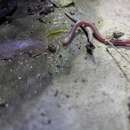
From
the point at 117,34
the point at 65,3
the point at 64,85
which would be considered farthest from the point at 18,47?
the point at 117,34

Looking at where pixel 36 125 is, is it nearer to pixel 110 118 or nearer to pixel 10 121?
pixel 10 121

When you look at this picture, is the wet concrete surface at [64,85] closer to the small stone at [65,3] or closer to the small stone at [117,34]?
the small stone at [117,34]

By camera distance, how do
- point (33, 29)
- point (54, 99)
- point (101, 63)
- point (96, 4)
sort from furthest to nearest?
1. point (96, 4)
2. point (33, 29)
3. point (101, 63)
4. point (54, 99)

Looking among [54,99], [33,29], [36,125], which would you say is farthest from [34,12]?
[36,125]

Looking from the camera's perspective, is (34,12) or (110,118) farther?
(34,12)

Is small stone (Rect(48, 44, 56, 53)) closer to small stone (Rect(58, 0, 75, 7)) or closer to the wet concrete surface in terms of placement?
the wet concrete surface

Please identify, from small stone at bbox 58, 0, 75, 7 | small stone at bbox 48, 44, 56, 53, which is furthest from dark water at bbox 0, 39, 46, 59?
small stone at bbox 58, 0, 75, 7

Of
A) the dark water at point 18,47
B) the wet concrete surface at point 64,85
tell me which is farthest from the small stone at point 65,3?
the dark water at point 18,47

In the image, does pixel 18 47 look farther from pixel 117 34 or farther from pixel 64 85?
pixel 117 34
